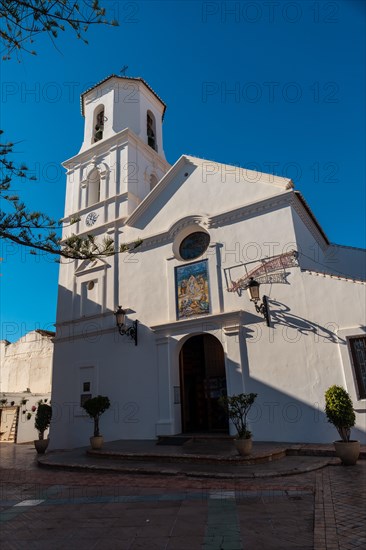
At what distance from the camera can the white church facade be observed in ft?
36.2

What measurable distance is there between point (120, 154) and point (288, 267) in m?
10.4

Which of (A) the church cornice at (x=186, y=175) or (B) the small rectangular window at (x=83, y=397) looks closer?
(A) the church cornice at (x=186, y=175)

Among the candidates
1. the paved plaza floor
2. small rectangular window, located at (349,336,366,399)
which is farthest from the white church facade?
the paved plaza floor

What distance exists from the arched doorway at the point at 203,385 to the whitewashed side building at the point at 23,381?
10990mm

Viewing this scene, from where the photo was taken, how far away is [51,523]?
538 centimetres

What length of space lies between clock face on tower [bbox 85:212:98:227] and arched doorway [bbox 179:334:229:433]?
735 cm

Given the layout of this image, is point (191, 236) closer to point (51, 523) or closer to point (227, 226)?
point (227, 226)

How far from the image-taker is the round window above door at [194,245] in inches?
567

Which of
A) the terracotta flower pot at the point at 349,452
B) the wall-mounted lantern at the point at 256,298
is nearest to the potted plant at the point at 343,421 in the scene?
the terracotta flower pot at the point at 349,452

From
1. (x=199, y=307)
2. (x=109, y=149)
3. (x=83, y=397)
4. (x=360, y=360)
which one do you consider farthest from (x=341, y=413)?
(x=109, y=149)

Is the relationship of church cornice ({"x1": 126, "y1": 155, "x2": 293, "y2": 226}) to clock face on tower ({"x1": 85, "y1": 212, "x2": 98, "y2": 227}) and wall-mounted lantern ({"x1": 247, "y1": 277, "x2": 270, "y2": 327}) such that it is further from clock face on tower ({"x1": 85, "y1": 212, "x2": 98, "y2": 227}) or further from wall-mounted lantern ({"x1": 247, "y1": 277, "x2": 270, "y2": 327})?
wall-mounted lantern ({"x1": 247, "y1": 277, "x2": 270, "y2": 327})

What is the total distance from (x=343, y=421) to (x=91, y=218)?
1364 centimetres

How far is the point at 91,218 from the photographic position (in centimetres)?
1803

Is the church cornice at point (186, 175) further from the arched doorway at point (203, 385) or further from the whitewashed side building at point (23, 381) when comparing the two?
the whitewashed side building at point (23, 381)
